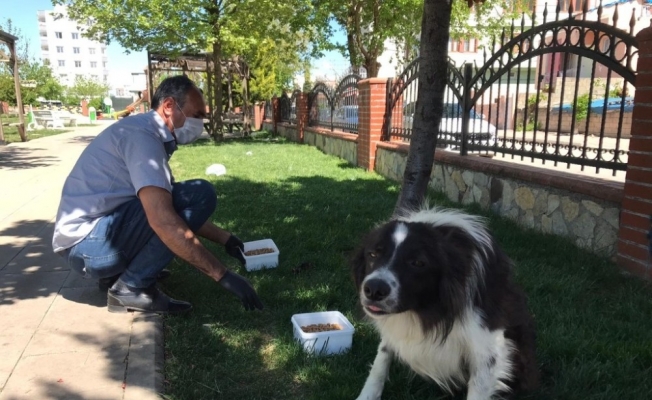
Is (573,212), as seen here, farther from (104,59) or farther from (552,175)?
(104,59)

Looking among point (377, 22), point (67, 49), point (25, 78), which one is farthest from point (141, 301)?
point (67, 49)

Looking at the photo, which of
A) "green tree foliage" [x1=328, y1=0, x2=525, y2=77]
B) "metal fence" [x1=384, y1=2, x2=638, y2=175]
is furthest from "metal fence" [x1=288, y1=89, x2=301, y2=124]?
"metal fence" [x1=384, y1=2, x2=638, y2=175]

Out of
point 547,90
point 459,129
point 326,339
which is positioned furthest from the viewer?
point 459,129

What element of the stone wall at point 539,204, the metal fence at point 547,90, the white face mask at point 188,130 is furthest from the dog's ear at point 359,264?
the metal fence at point 547,90

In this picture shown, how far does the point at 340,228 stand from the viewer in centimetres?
529

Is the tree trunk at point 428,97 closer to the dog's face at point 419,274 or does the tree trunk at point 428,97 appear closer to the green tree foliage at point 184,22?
the dog's face at point 419,274

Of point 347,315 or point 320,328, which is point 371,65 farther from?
point 320,328

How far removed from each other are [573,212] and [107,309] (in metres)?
4.07

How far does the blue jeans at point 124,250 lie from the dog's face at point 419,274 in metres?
1.80

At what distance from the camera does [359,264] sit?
2520 mm

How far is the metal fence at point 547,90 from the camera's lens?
4539mm

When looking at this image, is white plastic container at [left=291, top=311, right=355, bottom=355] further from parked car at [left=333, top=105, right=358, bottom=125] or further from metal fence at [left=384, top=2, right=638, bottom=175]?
parked car at [left=333, top=105, right=358, bottom=125]

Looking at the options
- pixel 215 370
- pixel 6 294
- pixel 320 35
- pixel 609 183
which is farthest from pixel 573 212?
pixel 320 35

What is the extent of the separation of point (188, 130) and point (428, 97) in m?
1.84
